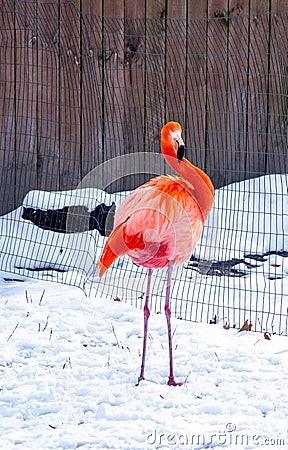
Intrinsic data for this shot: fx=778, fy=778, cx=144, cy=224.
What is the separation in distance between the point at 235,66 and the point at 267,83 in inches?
21.0

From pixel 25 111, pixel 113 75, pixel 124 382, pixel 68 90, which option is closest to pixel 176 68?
pixel 113 75

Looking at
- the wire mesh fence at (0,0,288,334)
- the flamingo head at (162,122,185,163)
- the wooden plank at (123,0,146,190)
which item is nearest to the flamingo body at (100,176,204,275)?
the flamingo head at (162,122,185,163)

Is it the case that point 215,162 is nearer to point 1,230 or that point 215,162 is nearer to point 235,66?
point 235,66

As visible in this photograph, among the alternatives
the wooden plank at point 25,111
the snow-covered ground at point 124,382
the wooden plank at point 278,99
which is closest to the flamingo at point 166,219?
the snow-covered ground at point 124,382

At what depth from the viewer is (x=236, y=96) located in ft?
20.0

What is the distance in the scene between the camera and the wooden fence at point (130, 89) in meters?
6.06

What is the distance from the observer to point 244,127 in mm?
6273

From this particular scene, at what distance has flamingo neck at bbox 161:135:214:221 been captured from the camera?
3.78 metres

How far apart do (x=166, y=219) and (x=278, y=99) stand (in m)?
2.77

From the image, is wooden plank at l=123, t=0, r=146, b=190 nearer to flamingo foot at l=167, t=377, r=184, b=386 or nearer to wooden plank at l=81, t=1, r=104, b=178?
wooden plank at l=81, t=1, r=104, b=178

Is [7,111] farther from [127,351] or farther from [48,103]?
[127,351]

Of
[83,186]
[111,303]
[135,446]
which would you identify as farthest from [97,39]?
[135,446]

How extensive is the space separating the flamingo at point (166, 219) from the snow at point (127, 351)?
0.27 m

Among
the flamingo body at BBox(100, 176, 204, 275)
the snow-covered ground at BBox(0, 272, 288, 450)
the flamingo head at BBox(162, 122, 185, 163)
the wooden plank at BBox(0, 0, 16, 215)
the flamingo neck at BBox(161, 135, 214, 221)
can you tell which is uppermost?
the wooden plank at BBox(0, 0, 16, 215)
